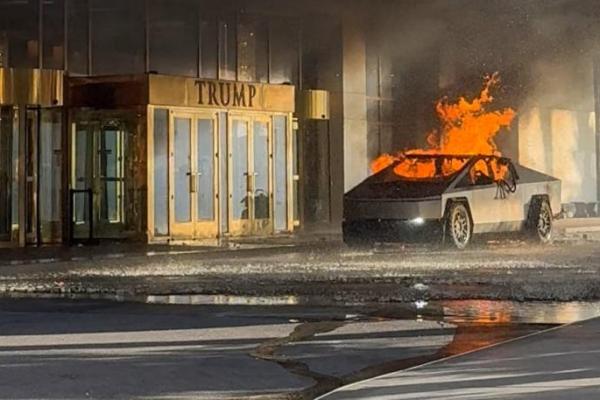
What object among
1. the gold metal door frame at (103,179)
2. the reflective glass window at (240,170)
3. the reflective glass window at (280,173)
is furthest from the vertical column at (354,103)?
the gold metal door frame at (103,179)

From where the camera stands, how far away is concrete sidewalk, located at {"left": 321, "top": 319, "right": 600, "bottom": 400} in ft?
21.5

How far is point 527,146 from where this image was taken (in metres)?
34.1

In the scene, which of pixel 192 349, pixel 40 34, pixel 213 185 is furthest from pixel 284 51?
pixel 192 349

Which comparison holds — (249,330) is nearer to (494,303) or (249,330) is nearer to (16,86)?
(494,303)

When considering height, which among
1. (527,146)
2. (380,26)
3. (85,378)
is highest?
(380,26)

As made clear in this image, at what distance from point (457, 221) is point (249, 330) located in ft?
31.6

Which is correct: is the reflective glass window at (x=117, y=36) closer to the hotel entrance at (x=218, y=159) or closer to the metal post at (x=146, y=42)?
the metal post at (x=146, y=42)

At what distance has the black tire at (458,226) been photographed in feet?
60.2

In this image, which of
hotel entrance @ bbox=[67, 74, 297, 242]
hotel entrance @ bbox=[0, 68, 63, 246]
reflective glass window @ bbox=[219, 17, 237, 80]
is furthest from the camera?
reflective glass window @ bbox=[219, 17, 237, 80]

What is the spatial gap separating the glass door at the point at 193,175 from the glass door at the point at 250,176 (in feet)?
1.69

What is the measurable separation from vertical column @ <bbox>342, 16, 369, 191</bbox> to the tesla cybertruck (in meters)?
7.57

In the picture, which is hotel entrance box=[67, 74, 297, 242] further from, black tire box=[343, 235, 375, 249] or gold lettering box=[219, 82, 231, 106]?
black tire box=[343, 235, 375, 249]

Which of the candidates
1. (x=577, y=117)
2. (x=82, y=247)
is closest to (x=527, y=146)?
(x=577, y=117)

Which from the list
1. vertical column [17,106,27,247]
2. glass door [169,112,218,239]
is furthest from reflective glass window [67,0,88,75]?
glass door [169,112,218,239]
